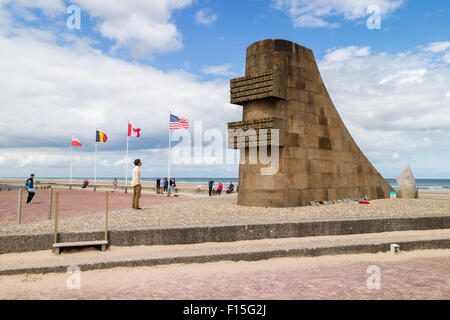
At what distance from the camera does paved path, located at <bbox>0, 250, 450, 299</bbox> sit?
4715mm

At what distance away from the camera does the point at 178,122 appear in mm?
24297

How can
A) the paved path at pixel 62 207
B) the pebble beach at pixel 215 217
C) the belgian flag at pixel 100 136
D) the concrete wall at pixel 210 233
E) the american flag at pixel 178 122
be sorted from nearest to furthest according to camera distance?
the concrete wall at pixel 210 233
the pebble beach at pixel 215 217
the paved path at pixel 62 207
the american flag at pixel 178 122
the belgian flag at pixel 100 136

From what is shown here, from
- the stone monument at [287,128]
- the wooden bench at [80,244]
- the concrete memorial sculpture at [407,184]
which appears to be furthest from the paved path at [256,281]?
the concrete memorial sculpture at [407,184]

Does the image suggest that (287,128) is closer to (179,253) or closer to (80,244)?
(179,253)

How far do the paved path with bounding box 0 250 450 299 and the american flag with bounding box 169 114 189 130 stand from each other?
18.2 meters

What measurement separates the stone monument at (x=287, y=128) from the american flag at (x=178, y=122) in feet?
38.3

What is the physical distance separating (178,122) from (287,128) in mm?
13862

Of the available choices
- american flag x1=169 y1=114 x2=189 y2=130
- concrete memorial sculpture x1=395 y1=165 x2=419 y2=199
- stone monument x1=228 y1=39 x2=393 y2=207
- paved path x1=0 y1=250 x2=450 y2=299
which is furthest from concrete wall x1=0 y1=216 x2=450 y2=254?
american flag x1=169 y1=114 x2=189 y2=130

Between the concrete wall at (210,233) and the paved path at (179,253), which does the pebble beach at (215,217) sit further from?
the paved path at (179,253)

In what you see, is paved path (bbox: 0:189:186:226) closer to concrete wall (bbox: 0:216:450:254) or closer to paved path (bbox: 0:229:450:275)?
concrete wall (bbox: 0:216:450:254)

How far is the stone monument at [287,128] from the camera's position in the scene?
11.6 m

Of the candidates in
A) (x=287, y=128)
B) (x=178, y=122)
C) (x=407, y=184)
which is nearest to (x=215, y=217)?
(x=287, y=128)

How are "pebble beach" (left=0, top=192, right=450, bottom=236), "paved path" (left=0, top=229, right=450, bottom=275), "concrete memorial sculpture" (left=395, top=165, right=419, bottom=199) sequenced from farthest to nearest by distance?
"concrete memorial sculpture" (left=395, top=165, right=419, bottom=199) < "pebble beach" (left=0, top=192, right=450, bottom=236) < "paved path" (left=0, top=229, right=450, bottom=275)
